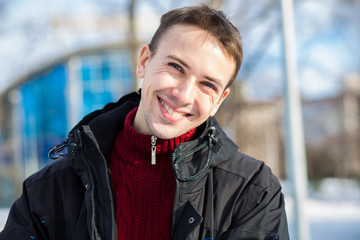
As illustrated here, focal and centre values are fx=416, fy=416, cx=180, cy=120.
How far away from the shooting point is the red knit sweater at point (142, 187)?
184cm

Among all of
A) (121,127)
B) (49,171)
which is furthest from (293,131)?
(49,171)

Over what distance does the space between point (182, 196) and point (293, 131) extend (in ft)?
10.7

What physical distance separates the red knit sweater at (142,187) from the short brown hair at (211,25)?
0.43 m

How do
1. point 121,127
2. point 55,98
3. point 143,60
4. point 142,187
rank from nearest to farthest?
point 142,187, point 143,60, point 121,127, point 55,98

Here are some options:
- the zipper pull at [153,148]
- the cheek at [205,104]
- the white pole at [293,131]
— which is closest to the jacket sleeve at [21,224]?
the zipper pull at [153,148]

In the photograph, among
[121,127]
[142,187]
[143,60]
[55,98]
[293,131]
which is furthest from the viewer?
[55,98]

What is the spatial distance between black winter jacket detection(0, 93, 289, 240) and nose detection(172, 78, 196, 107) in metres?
0.19

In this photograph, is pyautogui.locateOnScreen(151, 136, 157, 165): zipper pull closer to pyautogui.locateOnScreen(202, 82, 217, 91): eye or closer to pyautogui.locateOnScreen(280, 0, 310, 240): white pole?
pyautogui.locateOnScreen(202, 82, 217, 91): eye

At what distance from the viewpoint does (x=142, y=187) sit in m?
1.91

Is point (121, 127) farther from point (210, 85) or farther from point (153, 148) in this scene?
point (210, 85)

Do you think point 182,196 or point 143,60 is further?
point 143,60

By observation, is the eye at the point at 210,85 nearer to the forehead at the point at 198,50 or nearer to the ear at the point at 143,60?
the forehead at the point at 198,50

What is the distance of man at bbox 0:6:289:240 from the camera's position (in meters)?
1.79

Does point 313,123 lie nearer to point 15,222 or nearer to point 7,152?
point 7,152
